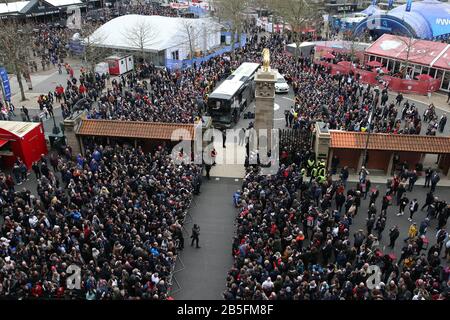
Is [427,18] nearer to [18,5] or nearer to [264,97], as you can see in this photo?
[264,97]

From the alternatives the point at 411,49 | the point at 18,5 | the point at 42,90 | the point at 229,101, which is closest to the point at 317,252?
the point at 229,101

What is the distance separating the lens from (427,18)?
1757 inches

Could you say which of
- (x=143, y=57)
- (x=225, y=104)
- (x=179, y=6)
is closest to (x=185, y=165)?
(x=225, y=104)

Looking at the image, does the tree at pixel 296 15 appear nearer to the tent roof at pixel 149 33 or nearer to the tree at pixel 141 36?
the tent roof at pixel 149 33

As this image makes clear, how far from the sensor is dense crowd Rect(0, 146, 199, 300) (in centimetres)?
1219

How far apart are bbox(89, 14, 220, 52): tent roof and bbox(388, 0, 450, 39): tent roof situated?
21.4 metres

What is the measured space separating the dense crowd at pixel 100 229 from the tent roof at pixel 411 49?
24388 mm

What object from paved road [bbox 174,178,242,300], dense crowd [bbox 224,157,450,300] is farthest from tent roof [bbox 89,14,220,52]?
dense crowd [bbox 224,157,450,300]

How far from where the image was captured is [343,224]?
14.4 metres

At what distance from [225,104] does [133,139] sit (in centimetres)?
610

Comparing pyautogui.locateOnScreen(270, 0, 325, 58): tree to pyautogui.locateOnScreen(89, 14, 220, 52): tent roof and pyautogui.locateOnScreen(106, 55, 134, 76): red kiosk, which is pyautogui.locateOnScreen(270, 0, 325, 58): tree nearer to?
pyautogui.locateOnScreen(89, 14, 220, 52): tent roof

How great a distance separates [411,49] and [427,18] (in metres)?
12.7

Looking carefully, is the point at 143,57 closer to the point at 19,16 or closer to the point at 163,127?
the point at 163,127

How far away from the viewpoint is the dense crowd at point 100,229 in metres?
12.2
